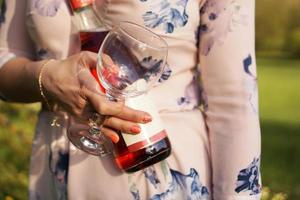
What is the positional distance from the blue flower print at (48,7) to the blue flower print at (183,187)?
18.7 inches

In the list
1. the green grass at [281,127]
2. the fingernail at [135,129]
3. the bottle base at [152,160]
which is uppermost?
the fingernail at [135,129]


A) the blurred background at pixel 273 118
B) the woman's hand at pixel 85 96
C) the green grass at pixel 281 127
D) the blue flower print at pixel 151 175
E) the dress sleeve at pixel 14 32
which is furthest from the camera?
the green grass at pixel 281 127

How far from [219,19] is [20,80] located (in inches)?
19.7

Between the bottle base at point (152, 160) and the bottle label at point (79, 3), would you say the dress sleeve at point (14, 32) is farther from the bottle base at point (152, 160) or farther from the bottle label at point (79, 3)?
the bottle base at point (152, 160)

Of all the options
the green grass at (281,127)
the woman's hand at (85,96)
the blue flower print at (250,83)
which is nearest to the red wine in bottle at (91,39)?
the woman's hand at (85,96)

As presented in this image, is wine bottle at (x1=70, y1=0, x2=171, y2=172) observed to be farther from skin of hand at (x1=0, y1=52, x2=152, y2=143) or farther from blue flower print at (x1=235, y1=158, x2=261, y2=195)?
blue flower print at (x1=235, y1=158, x2=261, y2=195)

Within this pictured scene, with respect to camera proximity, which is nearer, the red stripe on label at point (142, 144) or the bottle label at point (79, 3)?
the red stripe on label at point (142, 144)

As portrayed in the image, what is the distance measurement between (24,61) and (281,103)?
13.4m

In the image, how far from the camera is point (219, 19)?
1.85 meters

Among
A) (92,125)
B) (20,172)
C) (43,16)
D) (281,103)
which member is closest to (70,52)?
(43,16)

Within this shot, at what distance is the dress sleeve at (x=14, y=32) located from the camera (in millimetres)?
1948

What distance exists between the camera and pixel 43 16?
6.13ft

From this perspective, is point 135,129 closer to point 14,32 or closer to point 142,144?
point 142,144

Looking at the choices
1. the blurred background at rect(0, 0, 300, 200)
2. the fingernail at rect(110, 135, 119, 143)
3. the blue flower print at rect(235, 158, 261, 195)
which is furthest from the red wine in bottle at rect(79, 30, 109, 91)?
the blurred background at rect(0, 0, 300, 200)
